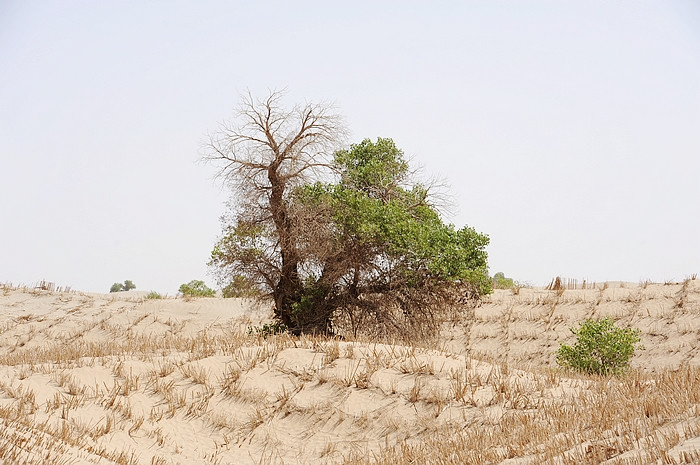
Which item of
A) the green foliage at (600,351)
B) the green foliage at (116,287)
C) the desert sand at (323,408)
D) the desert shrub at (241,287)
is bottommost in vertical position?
the desert sand at (323,408)

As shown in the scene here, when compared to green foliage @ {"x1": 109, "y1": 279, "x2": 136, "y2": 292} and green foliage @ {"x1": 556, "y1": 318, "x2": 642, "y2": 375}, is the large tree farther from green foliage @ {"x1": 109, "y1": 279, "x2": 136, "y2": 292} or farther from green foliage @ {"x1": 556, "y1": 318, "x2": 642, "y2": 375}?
green foliage @ {"x1": 109, "y1": 279, "x2": 136, "y2": 292}

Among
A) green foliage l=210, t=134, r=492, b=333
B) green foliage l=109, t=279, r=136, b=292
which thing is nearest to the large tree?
green foliage l=210, t=134, r=492, b=333

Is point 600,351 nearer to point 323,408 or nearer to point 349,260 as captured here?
point 349,260

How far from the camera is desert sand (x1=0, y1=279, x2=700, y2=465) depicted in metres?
8.88

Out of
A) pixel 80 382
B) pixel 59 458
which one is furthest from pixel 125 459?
pixel 80 382

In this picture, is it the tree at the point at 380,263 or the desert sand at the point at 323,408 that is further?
the tree at the point at 380,263

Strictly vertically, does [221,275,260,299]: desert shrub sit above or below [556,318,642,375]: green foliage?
above

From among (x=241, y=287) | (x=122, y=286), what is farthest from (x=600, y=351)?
(x=122, y=286)

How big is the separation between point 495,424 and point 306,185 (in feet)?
38.2

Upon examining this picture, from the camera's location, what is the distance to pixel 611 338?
60.3 feet

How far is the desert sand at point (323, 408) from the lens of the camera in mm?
8883

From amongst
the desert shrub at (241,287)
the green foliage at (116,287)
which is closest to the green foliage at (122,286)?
→ the green foliage at (116,287)

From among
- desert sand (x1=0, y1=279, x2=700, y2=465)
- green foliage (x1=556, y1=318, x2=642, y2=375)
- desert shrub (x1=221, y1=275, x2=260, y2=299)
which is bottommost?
desert sand (x1=0, y1=279, x2=700, y2=465)

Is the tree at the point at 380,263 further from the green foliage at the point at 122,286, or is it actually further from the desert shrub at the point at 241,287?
the green foliage at the point at 122,286
